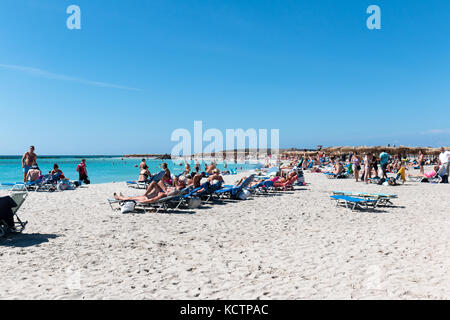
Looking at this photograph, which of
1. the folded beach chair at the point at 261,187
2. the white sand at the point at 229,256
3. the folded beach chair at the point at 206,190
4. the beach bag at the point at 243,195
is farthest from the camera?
the folded beach chair at the point at 261,187

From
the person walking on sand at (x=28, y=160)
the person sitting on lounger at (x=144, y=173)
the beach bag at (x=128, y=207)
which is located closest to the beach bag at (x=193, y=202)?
the beach bag at (x=128, y=207)

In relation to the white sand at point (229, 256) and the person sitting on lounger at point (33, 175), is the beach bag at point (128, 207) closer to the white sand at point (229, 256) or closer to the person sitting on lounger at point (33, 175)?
the white sand at point (229, 256)

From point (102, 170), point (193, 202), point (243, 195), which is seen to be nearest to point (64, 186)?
point (193, 202)

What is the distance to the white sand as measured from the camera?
318 cm

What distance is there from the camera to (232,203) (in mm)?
8906

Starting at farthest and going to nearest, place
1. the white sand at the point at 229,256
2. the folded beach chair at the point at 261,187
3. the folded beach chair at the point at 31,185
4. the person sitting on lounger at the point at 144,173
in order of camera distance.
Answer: the person sitting on lounger at the point at 144,173 < the folded beach chair at the point at 31,185 < the folded beach chair at the point at 261,187 < the white sand at the point at 229,256

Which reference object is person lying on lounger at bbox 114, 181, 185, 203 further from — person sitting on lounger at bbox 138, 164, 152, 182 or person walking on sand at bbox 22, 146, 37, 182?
person walking on sand at bbox 22, 146, 37, 182

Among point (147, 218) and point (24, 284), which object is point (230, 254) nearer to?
point (24, 284)

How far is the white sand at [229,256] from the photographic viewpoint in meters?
3.18

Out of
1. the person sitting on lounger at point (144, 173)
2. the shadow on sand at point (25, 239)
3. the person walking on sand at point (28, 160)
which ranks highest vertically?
the person walking on sand at point (28, 160)

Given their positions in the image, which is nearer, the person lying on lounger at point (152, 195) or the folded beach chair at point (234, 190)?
the person lying on lounger at point (152, 195)
